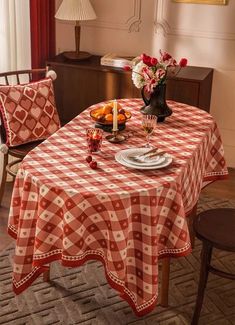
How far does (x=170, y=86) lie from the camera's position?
13.4ft

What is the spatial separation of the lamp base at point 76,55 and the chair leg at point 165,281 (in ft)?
7.23

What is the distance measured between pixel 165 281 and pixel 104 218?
2.14 feet

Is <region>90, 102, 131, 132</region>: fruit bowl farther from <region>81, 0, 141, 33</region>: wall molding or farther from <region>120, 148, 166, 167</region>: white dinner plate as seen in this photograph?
<region>81, 0, 141, 33</region>: wall molding

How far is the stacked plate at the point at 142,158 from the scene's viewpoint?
258cm

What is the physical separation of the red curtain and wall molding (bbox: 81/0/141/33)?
0.29 meters

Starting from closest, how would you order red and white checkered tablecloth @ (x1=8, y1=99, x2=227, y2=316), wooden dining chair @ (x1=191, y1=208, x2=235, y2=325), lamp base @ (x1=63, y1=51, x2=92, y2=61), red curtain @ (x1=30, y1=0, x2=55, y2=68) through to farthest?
1. red and white checkered tablecloth @ (x1=8, y1=99, x2=227, y2=316)
2. wooden dining chair @ (x1=191, y1=208, x2=235, y2=325)
3. red curtain @ (x1=30, y1=0, x2=55, y2=68)
4. lamp base @ (x1=63, y1=51, x2=92, y2=61)

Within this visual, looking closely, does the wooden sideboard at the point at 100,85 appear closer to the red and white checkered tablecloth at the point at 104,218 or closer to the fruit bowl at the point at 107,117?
the fruit bowl at the point at 107,117

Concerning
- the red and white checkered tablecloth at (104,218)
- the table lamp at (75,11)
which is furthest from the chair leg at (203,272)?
the table lamp at (75,11)

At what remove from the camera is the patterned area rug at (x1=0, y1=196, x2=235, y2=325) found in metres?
2.77

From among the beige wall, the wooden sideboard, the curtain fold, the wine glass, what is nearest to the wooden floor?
the beige wall

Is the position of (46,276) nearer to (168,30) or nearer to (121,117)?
(121,117)

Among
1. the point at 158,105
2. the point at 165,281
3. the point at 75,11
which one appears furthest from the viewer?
the point at 75,11

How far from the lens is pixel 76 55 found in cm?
444

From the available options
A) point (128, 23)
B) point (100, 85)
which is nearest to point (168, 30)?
point (128, 23)
